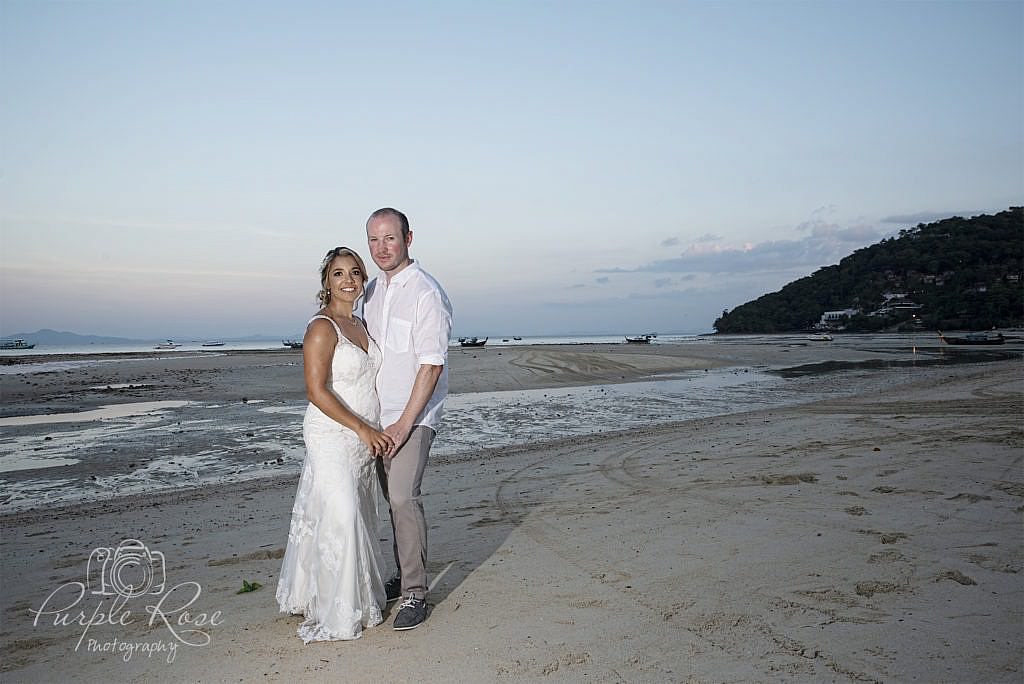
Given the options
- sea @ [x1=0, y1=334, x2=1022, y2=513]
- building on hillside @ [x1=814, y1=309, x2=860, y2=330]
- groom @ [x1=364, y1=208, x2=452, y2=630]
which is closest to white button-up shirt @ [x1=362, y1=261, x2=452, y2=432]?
groom @ [x1=364, y1=208, x2=452, y2=630]

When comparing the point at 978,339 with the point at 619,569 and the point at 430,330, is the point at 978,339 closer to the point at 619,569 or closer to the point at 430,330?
the point at 619,569

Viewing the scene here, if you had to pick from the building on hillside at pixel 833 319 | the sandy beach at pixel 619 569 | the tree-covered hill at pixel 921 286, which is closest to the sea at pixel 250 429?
the sandy beach at pixel 619 569

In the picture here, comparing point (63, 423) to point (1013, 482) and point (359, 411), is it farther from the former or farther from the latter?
point (1013, 482)

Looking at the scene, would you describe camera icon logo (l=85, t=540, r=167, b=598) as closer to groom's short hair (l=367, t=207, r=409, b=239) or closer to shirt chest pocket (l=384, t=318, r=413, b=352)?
shirt chest pocket (l=384, t=318, r=413, b=352)

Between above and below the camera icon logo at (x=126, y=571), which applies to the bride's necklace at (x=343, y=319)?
above

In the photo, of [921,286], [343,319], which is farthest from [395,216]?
[921,286]

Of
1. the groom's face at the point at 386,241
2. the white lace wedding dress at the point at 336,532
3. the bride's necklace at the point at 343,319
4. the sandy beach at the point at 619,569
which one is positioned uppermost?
the groom's face at the point at 386,241

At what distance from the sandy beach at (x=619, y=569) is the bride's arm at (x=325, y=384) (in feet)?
3.73

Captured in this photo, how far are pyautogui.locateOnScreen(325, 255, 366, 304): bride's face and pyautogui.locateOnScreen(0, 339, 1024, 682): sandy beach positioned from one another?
2.03 meters

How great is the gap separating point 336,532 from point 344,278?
1.55 m

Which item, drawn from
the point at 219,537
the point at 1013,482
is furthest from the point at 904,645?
the point at 219,537

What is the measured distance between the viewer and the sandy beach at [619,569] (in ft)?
11.1

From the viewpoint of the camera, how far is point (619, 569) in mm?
4730

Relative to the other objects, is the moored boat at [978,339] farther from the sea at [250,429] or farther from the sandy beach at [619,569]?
the sandy beach at [619,569]
